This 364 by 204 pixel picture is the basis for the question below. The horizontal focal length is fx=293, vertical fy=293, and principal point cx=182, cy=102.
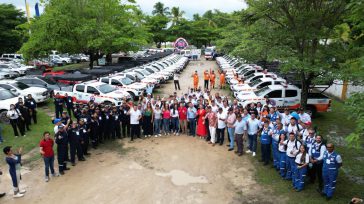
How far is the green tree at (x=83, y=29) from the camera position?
81.4ft

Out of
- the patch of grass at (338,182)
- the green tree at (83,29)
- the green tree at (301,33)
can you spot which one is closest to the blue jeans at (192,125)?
the patch of grass at (338,182)

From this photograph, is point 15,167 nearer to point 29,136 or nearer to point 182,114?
point 29,136

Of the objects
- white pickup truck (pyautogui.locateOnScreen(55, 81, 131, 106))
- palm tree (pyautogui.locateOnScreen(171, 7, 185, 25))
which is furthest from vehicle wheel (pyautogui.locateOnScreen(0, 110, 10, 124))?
palm tree (pyautogui.locateOnScreen(171, 7, 185, 25))

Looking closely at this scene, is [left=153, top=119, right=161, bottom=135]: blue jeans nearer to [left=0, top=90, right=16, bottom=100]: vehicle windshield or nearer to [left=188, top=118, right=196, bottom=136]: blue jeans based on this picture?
[left=188, top=118, right=196, bottom=136]: blue jeans

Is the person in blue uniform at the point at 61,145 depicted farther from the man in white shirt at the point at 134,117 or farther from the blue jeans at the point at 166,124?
the blue jeans at the point at 166,124

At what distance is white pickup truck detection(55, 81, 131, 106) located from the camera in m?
16.4

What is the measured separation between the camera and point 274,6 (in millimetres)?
13312

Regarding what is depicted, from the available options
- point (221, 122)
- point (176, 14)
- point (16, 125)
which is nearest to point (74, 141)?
point (16, 125)

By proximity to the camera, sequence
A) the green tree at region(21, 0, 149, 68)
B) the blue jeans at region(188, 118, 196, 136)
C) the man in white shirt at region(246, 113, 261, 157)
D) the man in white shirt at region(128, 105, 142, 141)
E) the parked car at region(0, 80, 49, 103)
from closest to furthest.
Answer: the man in white shirt at region(246, 113, 261, 157)
the man in white shirt at region(128, 105, 142, 141)
the blue jeans at region(188, 118, 196, 136)
the parked car at region(0, 80, 49, 103)
the green tree at region(21, 0, 149, 68)

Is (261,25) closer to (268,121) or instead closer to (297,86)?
(297,86)

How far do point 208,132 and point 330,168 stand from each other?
5692 millimetres

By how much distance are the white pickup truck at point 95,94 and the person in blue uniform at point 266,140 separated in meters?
8.74

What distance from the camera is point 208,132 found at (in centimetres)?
1253

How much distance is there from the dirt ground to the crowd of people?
563mm
